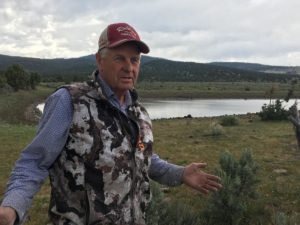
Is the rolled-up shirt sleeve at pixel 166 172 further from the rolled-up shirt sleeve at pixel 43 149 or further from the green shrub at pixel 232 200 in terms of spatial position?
the green shrub at pixel 232 200

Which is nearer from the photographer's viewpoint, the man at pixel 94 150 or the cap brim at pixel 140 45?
the man at pixel 94 150

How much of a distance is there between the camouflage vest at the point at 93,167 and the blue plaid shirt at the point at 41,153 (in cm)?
6

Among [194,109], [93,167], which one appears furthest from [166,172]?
[194,109]

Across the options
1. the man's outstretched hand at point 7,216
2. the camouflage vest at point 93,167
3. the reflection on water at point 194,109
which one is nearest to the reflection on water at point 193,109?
the reflection on water at point 194,109

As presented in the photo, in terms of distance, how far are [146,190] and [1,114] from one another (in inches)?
1525

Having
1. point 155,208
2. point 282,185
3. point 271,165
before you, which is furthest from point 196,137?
point 155,208

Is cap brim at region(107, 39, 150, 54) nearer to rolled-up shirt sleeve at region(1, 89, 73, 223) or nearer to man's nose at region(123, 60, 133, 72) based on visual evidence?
man's nose at region(123, 60, 133, 72)

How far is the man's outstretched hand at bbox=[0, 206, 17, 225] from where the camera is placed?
222 centimetres

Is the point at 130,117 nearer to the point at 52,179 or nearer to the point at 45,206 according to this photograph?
the point at 52,179

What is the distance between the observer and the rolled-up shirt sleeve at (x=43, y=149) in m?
2.39

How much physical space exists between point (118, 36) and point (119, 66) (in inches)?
7.5

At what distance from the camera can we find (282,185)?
877 centimetres

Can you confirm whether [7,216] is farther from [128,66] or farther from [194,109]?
[194,109]

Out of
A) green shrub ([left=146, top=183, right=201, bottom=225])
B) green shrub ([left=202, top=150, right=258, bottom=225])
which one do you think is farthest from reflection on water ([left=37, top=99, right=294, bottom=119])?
green shrub ([left=146, top=183, right=201, bottom=225])
